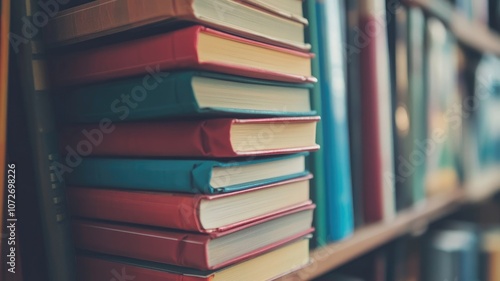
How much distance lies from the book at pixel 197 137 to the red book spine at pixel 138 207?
1.5 inches

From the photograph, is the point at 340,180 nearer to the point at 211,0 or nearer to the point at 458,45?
the point at 211,0

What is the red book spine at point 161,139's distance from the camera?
1.32ft

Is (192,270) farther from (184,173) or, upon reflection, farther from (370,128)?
(370,128)

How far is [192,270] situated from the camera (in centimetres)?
42

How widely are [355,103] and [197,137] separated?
1.20 feet

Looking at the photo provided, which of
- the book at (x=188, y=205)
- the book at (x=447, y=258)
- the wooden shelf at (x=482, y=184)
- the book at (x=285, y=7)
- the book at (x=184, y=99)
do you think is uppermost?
the book at (x=285, y=7)

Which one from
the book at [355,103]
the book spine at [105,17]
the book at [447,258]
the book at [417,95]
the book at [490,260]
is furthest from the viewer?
the book at [490,260]

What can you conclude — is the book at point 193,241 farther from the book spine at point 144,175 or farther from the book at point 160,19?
the book at point 160,19

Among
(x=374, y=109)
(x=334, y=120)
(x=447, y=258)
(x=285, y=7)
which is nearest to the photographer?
(x=285, y=7)

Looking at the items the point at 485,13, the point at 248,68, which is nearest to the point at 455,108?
the point at 485,13

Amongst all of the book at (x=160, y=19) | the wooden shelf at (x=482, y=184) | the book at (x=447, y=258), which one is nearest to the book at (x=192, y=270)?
the book at (x=160, y=19)

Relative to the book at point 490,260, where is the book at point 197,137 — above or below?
above

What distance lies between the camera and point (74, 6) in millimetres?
476

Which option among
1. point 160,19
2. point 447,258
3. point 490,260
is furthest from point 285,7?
point 490,260
